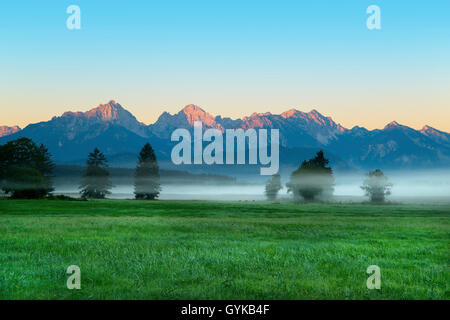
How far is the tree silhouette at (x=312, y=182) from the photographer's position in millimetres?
112812

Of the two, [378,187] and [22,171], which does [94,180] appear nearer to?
[22,171]

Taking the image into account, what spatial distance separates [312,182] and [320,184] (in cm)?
229

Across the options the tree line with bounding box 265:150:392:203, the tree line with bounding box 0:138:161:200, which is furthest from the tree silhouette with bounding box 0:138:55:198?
the tree line with bounding box 265:150:392:203

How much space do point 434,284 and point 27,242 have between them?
59.8 feet

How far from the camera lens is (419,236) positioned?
27.1 metres

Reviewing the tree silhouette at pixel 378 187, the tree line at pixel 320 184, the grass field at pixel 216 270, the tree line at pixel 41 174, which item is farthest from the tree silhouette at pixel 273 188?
the grass field at pixel 216 270

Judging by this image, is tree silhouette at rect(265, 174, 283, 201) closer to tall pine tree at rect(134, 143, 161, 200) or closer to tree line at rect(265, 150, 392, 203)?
tree line at rect(265, 150, 392, 203)

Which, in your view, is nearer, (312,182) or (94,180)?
(312,182)

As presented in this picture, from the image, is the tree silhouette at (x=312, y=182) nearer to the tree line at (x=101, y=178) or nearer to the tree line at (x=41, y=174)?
the tree line at (x=101, y=178)

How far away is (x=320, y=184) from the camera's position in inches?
4464

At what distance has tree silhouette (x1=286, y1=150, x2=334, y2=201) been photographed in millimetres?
112812

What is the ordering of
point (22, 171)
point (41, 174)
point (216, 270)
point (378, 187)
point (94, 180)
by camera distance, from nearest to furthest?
point (216, 270), point (22, 171), point (41, 174), point (378, 187), point (94, 180)

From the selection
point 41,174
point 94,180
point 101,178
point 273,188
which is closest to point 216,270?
point 41,174
